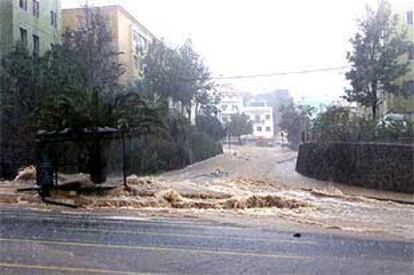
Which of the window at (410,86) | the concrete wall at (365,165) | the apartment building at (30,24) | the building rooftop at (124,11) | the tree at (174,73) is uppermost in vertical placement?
the building rooftop at (124,11)

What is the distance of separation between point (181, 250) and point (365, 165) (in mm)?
14640

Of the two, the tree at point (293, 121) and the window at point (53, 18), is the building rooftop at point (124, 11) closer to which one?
the window at point (53, 18)

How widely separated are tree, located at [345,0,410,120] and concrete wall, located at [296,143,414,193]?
344 inches

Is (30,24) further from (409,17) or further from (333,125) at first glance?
(409,17)

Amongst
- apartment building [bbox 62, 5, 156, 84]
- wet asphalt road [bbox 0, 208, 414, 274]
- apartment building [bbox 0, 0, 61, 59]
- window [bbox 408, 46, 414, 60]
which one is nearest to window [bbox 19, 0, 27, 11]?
apartment building [bbox 0, 0, 61, 59]

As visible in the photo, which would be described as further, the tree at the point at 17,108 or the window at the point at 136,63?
the window at the point at 136,63

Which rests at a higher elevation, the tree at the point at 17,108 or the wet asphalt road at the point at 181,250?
the tree at the point at 17,108

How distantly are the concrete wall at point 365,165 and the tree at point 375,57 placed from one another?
8750mm

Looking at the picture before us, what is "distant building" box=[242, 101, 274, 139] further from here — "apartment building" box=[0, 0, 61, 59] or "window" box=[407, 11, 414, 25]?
"apartment building" box=[0, 0, 61, 59]

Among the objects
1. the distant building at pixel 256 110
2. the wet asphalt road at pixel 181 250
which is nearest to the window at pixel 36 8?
the wet asphalt road at pixel 181 250

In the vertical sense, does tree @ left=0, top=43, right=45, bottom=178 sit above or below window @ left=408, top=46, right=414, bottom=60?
below

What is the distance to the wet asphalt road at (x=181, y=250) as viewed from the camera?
7.79 meters

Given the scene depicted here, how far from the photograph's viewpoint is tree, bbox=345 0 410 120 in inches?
1340

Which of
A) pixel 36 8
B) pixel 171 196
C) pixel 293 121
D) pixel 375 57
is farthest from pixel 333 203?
pixel 293 121
